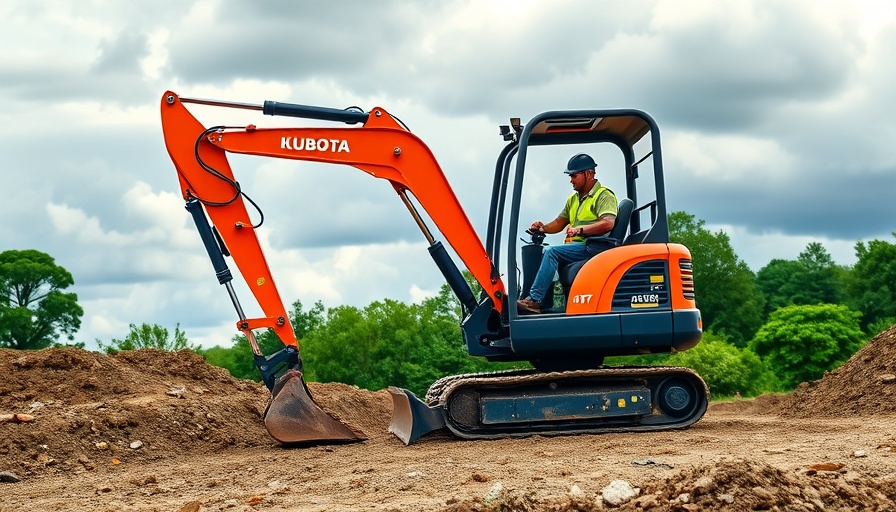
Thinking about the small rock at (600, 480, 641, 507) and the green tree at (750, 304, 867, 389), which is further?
the green tree at (750, 304, 867, 389)

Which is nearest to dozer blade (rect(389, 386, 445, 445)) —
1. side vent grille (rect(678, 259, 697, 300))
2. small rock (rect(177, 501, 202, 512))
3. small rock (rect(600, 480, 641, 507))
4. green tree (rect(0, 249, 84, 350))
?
side vent grille (rect(678, 259, 697, 300))

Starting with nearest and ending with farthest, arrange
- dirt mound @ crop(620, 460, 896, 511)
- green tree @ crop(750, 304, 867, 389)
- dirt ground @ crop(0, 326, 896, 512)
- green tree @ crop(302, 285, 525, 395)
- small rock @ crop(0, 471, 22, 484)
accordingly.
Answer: dirt mound @ crop(620, 460, 896, 511), dirt ground @ crop(0, 326, 896, 512), small rock @ crop(0, 471, 22, 484), green tree @ crop(302, 285, 525, 395), green tree @ crop(750, 304, 867, 389)

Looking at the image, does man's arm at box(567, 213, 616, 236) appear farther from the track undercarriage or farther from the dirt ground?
the dirt ground

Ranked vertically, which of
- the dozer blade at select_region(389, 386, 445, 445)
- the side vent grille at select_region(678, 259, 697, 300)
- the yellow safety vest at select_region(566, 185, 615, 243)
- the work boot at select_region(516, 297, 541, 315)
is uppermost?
the yellow safety vest at select_region(566, 185, 615, 243)

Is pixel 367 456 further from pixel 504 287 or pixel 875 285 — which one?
pixel 875 285

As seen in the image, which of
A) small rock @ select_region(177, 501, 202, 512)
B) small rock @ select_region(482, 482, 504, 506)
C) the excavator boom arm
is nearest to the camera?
small rock @ select_region(482, 482, 504, 506)

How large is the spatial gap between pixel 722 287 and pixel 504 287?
107ft

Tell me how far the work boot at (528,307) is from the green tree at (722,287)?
31.9 meters

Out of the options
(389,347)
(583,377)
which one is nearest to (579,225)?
(583,377)

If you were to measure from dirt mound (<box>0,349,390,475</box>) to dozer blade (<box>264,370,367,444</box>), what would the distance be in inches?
46.7

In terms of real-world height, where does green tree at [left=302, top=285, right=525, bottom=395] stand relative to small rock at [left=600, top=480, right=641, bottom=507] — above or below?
above

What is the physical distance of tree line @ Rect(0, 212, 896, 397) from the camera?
2592 centimetres

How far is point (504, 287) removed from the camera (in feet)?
33.6

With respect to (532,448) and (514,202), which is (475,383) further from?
(514,202)
